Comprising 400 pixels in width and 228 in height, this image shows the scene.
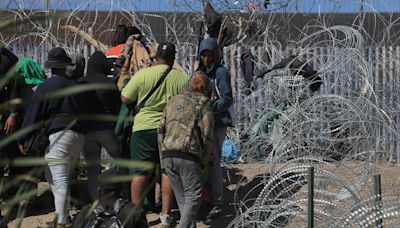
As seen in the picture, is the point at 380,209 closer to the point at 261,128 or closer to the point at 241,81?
the point at 261,128

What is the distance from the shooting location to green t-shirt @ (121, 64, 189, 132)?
7.05 meters

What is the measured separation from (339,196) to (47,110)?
2.30 m

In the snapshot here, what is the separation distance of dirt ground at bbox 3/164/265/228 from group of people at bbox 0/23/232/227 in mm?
140

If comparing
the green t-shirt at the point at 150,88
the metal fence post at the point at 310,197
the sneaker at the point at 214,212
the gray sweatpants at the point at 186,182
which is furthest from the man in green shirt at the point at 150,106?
the metal fence post at the point at 310,197

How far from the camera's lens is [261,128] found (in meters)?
9.80

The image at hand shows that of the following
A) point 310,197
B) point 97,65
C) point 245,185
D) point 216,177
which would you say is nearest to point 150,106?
point 97,65

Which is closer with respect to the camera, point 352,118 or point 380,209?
point 380,209

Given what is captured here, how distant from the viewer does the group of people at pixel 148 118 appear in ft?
21.5

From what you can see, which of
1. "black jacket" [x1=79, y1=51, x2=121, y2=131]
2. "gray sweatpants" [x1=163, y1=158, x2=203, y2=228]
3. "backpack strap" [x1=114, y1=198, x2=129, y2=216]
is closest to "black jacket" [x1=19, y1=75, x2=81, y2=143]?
"black jacket" [x1=79, y1=51, x2=121, y2=131]

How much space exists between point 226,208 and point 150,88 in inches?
63.8

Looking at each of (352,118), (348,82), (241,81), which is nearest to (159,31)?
(241,81)

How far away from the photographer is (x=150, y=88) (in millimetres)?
7043

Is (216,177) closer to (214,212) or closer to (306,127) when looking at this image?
(214,212)

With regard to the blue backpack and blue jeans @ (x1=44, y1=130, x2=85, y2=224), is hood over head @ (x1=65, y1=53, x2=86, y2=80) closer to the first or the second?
blue jeans @ (x1=44, y1=130, x2=85, y2=224)
